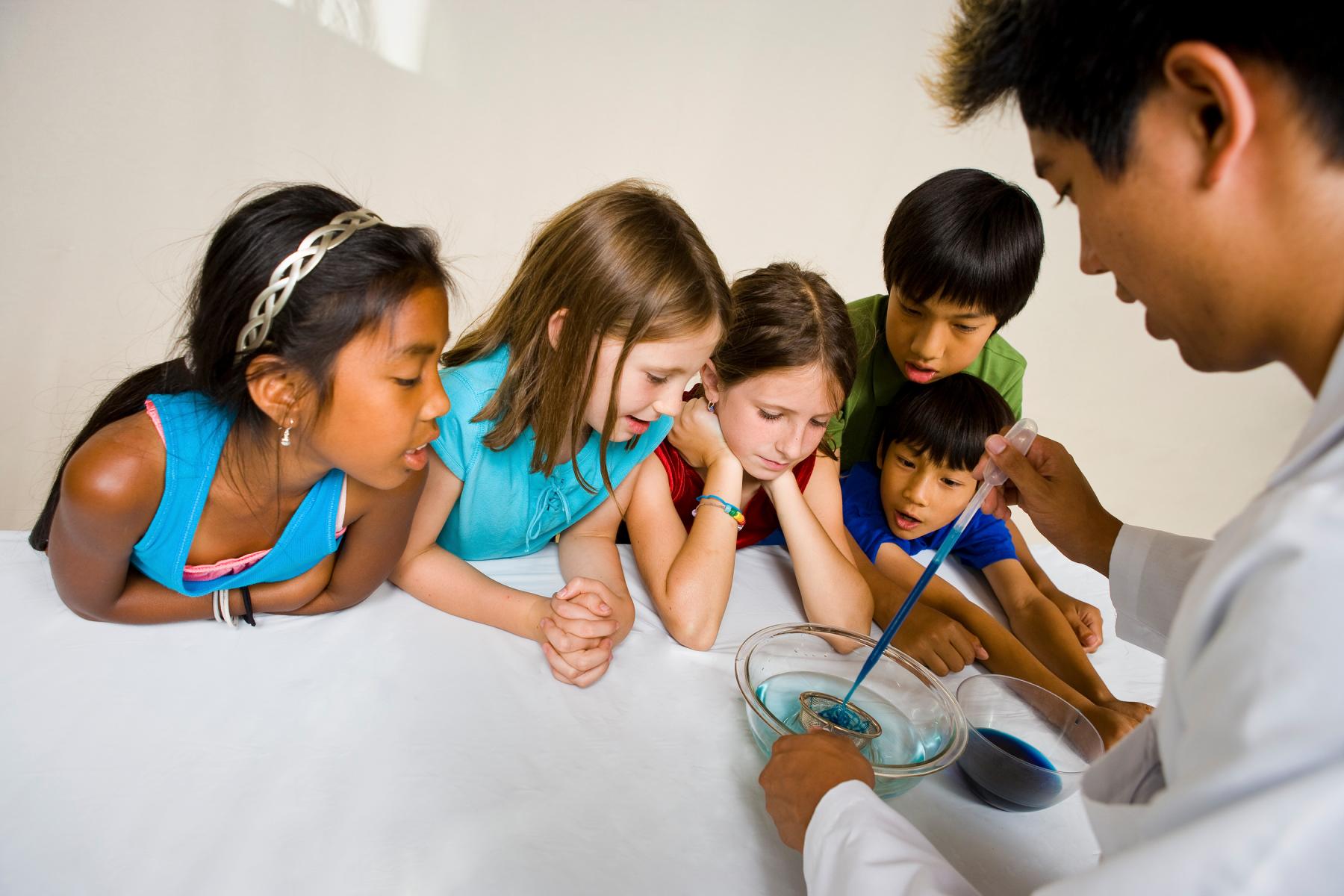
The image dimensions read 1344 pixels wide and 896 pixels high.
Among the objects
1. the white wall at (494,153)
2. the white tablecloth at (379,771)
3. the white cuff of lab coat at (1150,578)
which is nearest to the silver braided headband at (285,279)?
A: the white tablecloth at (379,771)

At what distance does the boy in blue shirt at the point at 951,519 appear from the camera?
1284 millimetres

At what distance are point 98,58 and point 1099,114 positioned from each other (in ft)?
10.6

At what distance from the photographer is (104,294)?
2.56 m

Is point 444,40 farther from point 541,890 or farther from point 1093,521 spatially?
point 541,890

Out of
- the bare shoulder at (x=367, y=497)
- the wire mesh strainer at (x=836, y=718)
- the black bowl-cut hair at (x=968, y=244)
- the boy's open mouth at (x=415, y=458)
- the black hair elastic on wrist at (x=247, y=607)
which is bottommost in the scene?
the black hair elastic on wrist at (x=247, y=607)

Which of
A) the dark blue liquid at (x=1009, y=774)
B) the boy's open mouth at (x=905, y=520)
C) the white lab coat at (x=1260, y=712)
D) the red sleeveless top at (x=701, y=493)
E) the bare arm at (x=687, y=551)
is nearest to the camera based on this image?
the white lab coat at (x=1260, y=712)

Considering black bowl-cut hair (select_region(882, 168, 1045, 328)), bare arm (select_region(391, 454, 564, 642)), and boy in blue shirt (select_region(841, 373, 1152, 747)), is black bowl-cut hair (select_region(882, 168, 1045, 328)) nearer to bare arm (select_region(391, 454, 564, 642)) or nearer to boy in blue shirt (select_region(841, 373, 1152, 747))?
boy in blue shirt (select_region(841, 373, 1152, 747))

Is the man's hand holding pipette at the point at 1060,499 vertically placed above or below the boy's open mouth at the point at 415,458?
above

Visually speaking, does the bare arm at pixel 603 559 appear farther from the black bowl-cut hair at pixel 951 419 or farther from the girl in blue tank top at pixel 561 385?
the black bowl-cut hair at pixel 951 419

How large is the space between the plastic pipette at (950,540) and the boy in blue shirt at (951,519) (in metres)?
0.26

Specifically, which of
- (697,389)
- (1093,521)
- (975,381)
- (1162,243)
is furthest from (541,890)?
(975,381)

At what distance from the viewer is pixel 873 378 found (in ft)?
5.59

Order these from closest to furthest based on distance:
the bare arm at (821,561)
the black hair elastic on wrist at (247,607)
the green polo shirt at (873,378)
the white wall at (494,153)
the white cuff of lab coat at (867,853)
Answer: the white cuff of lab coat at (867,853) → the black hair elastic on wrist at (247,607) → the bare arm at (821,561) → the green polo shirt at (873,378) → the white wall at (494,153)

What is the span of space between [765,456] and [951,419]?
39 cm
